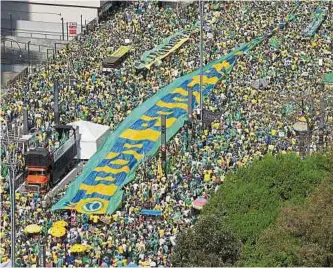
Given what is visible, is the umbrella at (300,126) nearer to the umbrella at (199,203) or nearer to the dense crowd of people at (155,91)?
the dense crowd of people at (155,91)

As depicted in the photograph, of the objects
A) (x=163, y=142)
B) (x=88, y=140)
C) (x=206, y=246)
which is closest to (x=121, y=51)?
(x=88, y=140)

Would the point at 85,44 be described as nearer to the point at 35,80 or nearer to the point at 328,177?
the point at 35,80

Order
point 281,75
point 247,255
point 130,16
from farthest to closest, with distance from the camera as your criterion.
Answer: point 130,16, point 281,75, point 247,255

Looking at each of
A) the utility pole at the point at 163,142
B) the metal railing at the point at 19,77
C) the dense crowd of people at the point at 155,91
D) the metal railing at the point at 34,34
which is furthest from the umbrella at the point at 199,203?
the metal railing at the point at 34,34

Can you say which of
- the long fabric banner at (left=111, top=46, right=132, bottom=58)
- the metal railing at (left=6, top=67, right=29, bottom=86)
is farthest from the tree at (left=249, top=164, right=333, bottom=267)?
the metal railing at (left=6, top=67, right=29, bottom=86)

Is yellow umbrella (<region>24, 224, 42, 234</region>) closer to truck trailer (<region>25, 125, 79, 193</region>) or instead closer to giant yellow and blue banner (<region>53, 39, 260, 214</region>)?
giant yellow and blue banner (<region>53, 39, 260, 214</region>)

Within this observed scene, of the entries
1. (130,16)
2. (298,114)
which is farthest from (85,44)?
(298,114)
